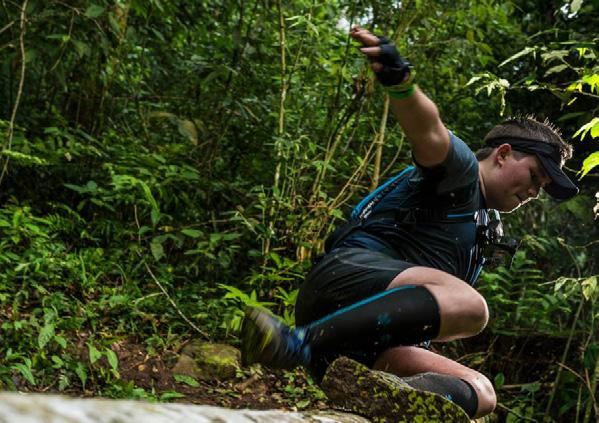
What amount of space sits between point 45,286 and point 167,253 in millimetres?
1190

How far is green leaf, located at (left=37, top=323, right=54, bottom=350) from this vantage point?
12.7 feet

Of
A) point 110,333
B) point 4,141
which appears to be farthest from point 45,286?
point 4,141

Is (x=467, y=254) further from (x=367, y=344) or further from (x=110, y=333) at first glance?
(x=110, y=333)

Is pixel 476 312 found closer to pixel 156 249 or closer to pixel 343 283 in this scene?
pixel 343 283

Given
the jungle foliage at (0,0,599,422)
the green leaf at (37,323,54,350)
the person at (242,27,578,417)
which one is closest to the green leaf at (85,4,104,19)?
the jungle foliage at (0,0,599,422)

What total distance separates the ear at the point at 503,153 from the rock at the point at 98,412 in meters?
1.95

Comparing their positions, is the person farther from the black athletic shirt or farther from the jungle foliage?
the jungle foliage

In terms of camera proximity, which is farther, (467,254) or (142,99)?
(142,99)

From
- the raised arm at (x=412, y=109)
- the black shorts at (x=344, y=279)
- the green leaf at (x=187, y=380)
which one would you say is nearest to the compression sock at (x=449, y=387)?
the black shorts at (x=344, y=279)

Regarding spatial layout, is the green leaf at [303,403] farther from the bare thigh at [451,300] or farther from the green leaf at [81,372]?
the bare thigh at [451,300]

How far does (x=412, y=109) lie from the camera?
2.37 meters

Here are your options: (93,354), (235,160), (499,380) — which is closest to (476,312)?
(93,354)

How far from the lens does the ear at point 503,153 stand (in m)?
3.02

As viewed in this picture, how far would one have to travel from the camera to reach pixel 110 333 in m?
4.62
